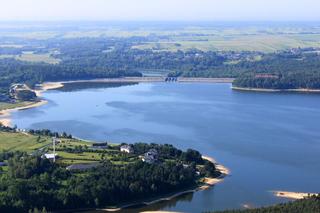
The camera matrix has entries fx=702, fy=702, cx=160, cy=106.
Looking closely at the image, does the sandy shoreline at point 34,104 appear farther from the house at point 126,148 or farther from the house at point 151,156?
the house at point 151,156

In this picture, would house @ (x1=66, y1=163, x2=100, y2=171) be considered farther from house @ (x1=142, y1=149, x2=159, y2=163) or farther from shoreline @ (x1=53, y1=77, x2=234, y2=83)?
shoreline @ (x1=53, y1=77, x2=234, y2=83)

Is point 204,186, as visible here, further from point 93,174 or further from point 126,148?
point 126,148

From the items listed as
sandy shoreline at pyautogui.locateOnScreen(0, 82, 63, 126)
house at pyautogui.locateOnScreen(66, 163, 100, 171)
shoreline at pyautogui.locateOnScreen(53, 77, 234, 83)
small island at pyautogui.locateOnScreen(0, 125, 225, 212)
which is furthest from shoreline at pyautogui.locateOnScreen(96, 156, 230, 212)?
shoreline at pyautogui.locateOnScreen(53, 77, 234, 83)

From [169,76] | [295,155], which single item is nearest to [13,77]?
[169,76]

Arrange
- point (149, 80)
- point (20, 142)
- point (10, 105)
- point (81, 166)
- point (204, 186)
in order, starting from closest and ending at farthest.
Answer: point (204, 186), point (81, 166), point (20, 142), point (10, 105), point (149, 80)

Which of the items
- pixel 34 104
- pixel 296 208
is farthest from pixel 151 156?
pixel 34 104

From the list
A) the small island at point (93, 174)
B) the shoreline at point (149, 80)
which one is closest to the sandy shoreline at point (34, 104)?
the shoreline at point (149, 80)

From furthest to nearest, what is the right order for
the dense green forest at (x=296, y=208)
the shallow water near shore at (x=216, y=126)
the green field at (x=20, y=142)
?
the green field at (x=20, y=142)
the shallow water near shore at (x=216, y=126)
the dense green forest at (x=296, y=208)

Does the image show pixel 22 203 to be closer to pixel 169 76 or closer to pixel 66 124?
pixel 66 124
